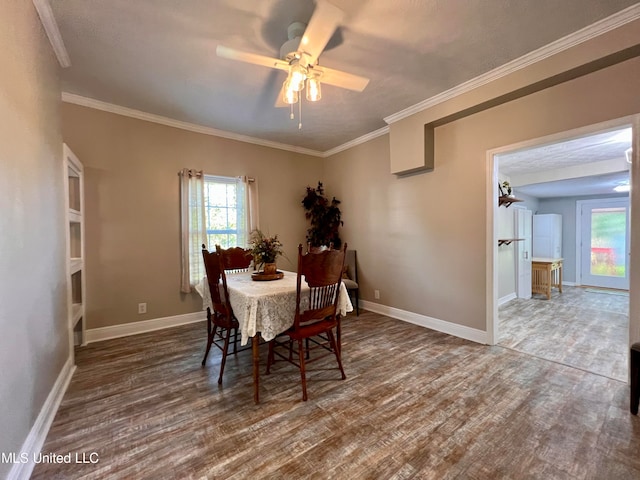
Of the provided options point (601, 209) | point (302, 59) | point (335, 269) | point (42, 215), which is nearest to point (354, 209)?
point (335, 269)

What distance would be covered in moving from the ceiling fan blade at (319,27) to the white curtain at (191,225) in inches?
98.3

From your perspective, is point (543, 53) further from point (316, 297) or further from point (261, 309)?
point (261, 309)

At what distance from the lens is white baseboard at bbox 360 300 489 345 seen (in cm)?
306

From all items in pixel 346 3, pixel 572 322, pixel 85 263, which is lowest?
pixel 572 322

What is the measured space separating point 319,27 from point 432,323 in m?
3.30

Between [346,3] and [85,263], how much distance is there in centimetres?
362

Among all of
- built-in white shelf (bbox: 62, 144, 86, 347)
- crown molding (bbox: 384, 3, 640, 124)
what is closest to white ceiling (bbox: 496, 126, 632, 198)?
crown molding (bbox: 384, 3, 640, 124)

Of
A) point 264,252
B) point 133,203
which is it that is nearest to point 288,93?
point 264,252

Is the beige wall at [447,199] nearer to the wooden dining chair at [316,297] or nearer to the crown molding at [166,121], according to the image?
the crown molding at [166,121]

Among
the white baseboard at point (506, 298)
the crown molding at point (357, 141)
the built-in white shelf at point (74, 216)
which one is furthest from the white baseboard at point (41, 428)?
the white baseboard at point (506, 298)

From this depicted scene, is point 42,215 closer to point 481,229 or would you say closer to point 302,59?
point 302,59

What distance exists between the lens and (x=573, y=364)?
2.53 metres

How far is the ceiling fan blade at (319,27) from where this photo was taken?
4.97 feet

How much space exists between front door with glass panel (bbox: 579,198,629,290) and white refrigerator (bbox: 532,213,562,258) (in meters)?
0.61
